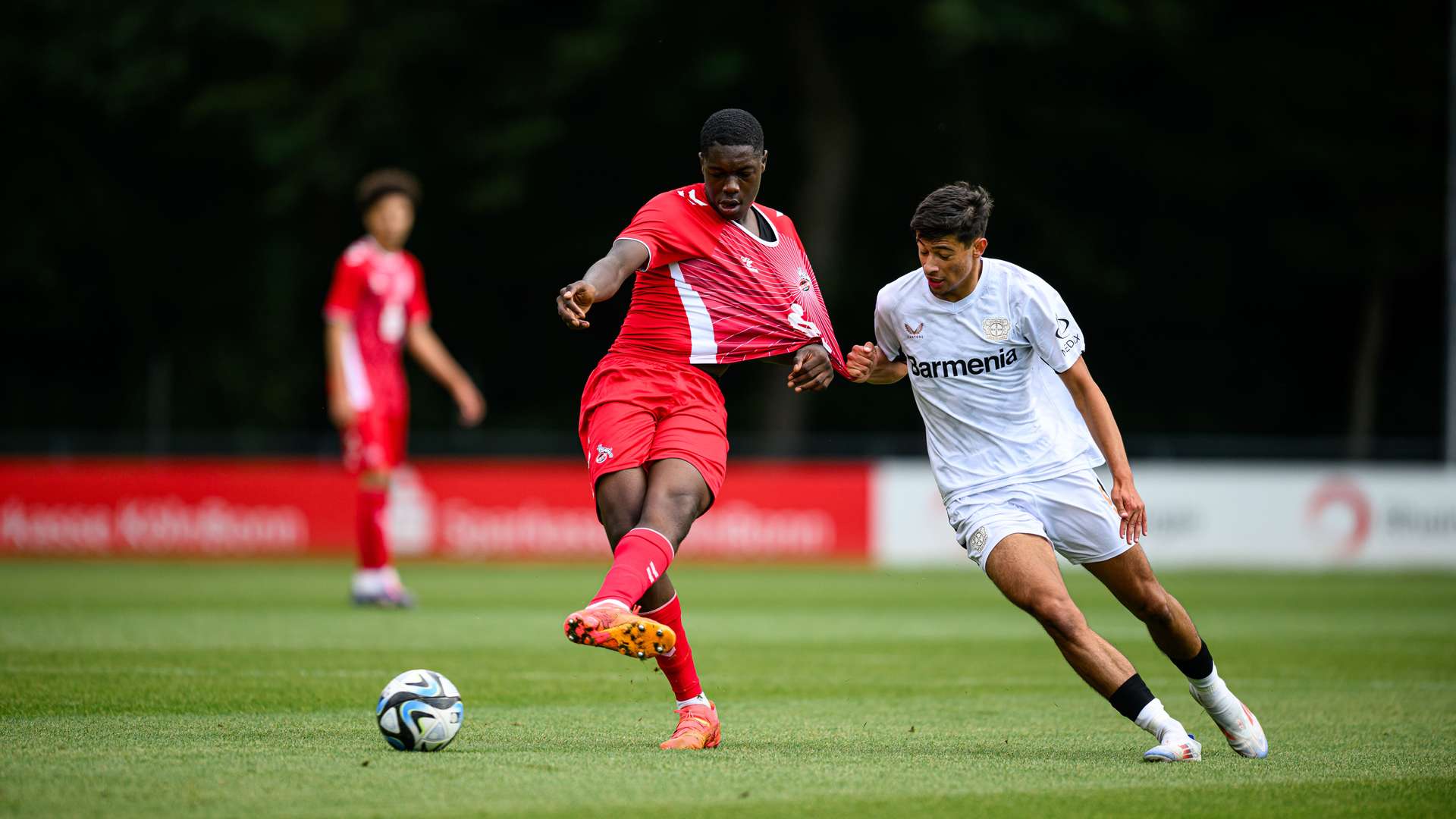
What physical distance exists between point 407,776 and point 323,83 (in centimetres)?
2788

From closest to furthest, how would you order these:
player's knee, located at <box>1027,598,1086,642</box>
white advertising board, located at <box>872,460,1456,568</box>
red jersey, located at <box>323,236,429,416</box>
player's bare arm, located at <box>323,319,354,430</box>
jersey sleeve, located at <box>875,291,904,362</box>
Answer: player's knee, located at <box>1027,598,1086,642</box> → jersey sleeve, located at <box>875,291,904,362</box> → player's bare arm, located at <box>323,319,354,430</box> → red jersey, located at <box>323,236,429,416</box> → white advertising board, located at <box>872,460,1456,568</box>

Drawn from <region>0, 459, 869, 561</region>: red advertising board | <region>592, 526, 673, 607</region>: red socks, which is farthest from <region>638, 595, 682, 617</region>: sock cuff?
<region>0, 459, 869, 561</region>: red advertising board

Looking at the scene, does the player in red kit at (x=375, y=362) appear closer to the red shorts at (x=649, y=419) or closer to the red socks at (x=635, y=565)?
the red shorts at (x=649, y=419)

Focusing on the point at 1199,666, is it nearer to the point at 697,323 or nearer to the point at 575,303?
the point at 697,323

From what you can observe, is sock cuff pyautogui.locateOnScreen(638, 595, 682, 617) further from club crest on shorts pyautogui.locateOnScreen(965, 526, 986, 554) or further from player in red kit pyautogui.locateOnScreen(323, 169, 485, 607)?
player in red kit pyautogui.locateOnScreen(323, 169, 485, 607)

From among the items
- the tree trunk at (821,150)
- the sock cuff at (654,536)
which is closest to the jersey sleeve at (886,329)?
the sock cuff at (654,536)

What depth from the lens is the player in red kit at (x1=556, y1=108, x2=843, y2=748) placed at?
684cm

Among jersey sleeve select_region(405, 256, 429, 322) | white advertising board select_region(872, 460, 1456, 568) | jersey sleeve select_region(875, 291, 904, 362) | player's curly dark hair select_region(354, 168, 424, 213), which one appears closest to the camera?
jersey sleeve select_region(875, 291, 904, 362)

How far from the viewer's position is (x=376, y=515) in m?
13.7

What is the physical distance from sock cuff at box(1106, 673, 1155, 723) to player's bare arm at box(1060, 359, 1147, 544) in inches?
21.2

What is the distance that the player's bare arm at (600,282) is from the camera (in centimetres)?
627


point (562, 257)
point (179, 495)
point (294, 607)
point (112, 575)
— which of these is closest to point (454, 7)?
point (562, 257)

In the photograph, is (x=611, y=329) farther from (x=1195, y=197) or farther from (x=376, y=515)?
(x=376, y=515)

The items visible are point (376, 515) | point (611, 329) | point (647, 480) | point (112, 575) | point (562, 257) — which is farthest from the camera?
point (562, 257)
